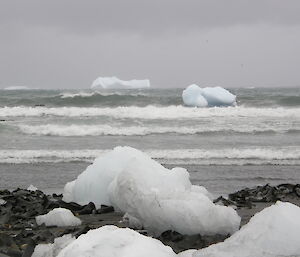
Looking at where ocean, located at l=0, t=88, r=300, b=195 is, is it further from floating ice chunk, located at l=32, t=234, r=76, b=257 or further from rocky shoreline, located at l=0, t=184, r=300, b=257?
floating ice chunk, located at l=32, t=234, r=76, b=257

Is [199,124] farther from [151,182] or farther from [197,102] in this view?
[151,182]

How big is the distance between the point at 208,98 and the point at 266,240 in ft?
100

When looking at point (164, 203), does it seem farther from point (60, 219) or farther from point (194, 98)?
point (194, 98)

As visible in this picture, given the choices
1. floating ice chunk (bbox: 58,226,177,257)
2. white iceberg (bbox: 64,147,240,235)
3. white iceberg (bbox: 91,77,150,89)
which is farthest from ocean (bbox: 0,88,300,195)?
white iceberg (bbox: 91,77,150,89)

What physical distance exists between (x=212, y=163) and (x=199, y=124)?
1009 centimetres

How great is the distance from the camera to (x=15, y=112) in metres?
29.8

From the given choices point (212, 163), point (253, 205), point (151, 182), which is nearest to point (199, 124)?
point (212, 163)

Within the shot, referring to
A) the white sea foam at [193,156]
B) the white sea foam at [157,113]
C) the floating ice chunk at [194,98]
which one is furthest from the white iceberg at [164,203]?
the floating ice chunk at [194,98]

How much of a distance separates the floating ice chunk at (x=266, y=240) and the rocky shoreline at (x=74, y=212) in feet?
3.25

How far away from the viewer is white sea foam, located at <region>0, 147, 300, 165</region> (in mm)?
13328

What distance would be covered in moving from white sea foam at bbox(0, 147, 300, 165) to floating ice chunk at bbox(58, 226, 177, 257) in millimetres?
9696

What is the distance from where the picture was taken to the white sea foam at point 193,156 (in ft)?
43.7

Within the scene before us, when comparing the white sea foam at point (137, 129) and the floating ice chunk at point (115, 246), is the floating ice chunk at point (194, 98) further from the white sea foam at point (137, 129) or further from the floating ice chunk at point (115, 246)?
the floating ice chunk at point (115, 246)

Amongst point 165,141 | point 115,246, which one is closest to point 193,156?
point 165,141
